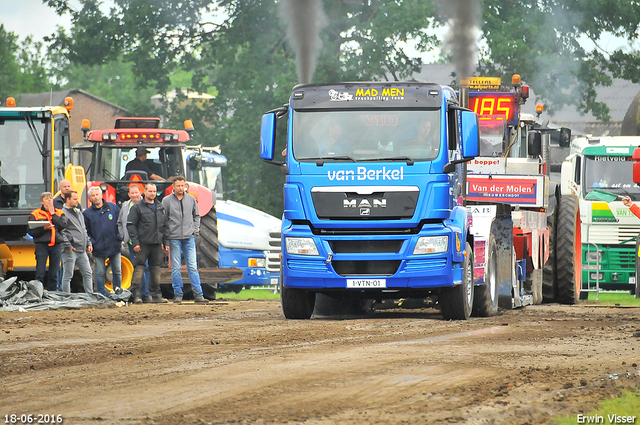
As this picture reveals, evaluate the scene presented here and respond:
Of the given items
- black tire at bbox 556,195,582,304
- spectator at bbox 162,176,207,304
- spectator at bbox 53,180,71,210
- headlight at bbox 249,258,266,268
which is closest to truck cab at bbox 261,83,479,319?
spectator at bbox 162,176,207,304

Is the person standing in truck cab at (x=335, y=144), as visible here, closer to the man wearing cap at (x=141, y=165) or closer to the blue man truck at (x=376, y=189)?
the blue man truck at (x=376, y=189)

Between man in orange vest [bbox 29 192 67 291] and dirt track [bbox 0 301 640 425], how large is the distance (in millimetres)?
3223

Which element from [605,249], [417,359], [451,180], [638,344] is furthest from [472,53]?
[417,359]

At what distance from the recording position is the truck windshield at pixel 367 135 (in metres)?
12.5

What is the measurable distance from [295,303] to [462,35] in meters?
17.2

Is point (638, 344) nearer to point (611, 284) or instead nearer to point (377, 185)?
point (377, 185)

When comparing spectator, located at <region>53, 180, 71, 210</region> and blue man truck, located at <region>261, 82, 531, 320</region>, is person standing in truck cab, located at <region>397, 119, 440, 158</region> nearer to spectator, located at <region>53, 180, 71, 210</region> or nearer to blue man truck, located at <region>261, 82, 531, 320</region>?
blue man truck, located at <region>261, 82, 531, 320</region>

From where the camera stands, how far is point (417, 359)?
28.6 ft

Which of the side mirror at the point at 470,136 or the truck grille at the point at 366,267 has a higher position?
the side mirror at the point at 470,136

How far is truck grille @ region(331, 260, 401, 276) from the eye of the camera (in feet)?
41.1

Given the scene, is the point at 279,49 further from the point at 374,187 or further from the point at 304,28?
the point at 374,187

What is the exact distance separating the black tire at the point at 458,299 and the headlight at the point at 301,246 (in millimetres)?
1736

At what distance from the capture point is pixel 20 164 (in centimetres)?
1783

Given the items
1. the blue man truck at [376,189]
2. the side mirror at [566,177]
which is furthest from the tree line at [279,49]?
the blue man truck at [376,189]
